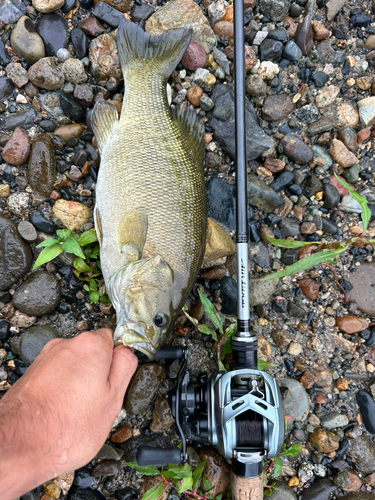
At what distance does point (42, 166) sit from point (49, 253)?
2.42 ft

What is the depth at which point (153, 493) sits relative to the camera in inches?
97.1

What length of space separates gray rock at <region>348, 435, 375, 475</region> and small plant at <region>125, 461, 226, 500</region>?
1378mm

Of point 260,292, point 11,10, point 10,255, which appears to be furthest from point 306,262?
point 11,10

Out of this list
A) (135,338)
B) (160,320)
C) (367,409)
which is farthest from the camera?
(367,409)

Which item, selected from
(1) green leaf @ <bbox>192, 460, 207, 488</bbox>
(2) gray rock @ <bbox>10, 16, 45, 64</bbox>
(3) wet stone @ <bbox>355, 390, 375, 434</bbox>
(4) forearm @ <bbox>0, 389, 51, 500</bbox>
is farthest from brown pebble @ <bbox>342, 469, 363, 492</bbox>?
(2) gray rock @ <bbox>10, 16, 45, 64</bbox>

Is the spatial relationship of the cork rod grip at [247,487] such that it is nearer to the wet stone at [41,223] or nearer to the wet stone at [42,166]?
the wet stone at [41,223]

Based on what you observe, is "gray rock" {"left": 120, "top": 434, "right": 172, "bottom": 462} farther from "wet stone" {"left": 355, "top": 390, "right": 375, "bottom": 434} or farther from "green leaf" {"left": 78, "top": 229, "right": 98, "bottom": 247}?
"wet stone" {"left": 355, "top": 390, "right": 375, "bottom": 434}

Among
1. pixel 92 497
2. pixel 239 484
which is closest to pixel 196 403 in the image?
pixel 239 484

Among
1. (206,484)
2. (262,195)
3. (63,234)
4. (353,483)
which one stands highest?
(262,195)

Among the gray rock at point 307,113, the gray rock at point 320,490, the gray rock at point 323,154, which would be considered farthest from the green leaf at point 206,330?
the gray rock at point 307,113

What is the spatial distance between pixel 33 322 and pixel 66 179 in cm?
123

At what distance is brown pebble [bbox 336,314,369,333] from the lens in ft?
9.98

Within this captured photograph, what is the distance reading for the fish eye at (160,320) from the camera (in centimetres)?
214

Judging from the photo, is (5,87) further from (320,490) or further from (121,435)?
(320,490)
